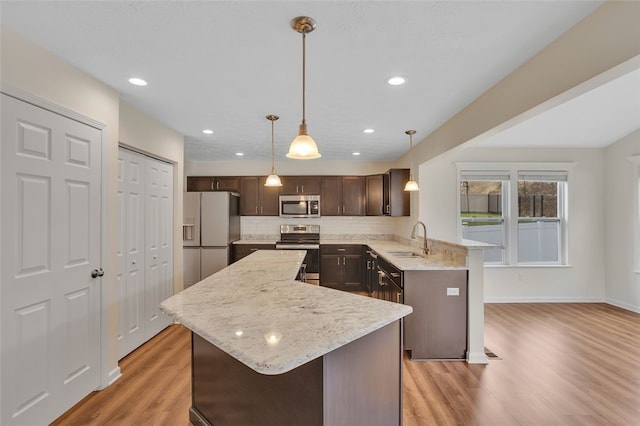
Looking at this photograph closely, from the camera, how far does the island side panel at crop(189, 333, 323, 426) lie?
1.37m

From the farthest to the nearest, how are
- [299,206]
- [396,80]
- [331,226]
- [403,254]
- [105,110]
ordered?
[331,226] → [299,206] → [403,254] → [105,110] → [396,80]

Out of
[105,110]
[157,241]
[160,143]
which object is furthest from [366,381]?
[160,143]

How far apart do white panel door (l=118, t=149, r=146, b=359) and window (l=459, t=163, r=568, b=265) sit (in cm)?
457

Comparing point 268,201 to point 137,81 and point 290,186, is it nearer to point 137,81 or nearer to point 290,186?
point 290,186

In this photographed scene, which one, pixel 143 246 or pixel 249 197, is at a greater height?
pixel 249 197

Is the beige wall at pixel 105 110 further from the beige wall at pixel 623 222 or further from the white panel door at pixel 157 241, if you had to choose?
the beige wall at pixel 623 222

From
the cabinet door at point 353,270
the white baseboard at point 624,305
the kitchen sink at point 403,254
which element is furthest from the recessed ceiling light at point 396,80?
the white baseboard at point 624,305

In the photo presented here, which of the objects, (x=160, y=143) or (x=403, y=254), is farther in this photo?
(x=403, y=254)

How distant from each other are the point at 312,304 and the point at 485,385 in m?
1.87

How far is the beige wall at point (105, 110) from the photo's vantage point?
6.15 ft

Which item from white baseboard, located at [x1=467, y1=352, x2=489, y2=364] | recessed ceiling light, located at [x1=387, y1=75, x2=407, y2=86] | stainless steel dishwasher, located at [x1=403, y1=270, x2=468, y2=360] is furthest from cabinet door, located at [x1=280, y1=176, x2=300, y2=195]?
white baseboard, located at [x1=467, y1=352, x2=489, y2=364]

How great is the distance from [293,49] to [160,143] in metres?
2.32

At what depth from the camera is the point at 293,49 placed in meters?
2.01

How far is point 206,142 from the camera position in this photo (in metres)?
4.59
